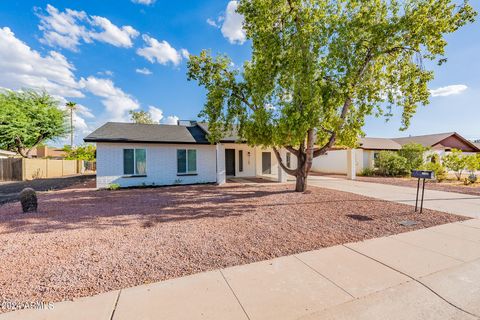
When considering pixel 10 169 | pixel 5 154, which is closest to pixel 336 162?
pixel 10 169

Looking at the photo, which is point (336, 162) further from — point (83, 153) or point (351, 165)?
point (83, 153)

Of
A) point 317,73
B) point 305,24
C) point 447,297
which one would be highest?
point 305,24

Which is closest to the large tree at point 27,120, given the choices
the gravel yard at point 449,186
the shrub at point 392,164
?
the gravel yard at point 449,186

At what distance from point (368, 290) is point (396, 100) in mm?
9691

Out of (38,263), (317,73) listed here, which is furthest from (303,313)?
(317,73)

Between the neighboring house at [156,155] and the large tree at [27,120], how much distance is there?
12.9 m

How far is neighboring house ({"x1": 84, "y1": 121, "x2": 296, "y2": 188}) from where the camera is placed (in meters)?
11.9

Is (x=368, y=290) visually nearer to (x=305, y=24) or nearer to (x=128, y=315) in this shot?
(x=128, y=315)

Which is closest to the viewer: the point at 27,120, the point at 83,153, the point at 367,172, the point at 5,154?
the point at 367,172

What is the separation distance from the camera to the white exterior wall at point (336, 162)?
21.1m

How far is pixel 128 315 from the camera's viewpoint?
2.54 metres

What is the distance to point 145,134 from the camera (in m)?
13.1

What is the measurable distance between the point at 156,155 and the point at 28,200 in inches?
255

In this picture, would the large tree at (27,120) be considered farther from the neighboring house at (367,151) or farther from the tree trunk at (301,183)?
the neighboring house at (367,151)
